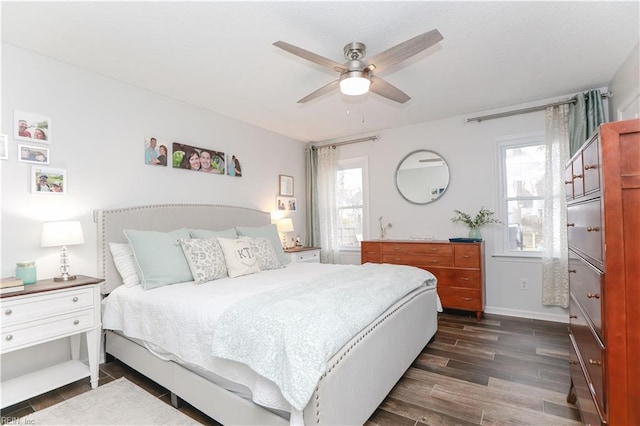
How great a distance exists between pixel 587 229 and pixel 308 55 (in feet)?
5.90

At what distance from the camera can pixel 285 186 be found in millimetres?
4883

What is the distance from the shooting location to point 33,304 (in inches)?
78.1

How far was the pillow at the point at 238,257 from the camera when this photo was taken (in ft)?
9.22

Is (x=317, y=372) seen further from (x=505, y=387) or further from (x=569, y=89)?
(x=569, y=89)

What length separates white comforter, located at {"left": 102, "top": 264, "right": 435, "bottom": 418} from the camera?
1.59m

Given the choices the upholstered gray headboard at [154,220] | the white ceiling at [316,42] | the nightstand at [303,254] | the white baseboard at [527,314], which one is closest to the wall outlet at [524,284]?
the white baseboard at [527,314]

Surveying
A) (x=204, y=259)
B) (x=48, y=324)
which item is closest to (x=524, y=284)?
(x=204, y=259)

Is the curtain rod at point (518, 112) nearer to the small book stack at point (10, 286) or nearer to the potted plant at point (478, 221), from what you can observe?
the potted plant at point (478, 221)

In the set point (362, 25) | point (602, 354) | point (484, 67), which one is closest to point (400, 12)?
point (362, 25)

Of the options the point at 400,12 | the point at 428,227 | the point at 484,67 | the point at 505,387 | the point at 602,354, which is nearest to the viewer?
the point at 602,354

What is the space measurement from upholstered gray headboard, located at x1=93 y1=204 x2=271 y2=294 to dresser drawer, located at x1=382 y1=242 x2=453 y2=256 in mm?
1860

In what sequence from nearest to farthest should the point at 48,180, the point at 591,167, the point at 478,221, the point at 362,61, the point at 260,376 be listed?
the point at 591,167 → the point at 260,376 → the point at 362,61 → the point at 48,180 → the point at 478,221

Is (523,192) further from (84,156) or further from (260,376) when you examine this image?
(84,156)

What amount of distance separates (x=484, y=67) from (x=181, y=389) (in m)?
3.49
